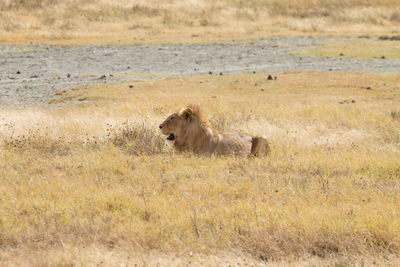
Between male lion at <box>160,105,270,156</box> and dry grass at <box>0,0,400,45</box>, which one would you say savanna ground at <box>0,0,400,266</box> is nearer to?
male lion at <box>160,105,270,156</box>

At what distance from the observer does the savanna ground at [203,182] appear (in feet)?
20.4

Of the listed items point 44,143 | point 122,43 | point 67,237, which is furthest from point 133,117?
point 122,43

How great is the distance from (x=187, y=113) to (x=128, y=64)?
19910 millimetres

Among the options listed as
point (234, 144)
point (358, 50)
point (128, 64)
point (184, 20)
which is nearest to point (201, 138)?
point (234, 144)

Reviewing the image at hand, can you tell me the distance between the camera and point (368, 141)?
13.2 m

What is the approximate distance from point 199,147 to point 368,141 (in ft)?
16.2

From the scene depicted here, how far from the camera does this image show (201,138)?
32.6ft

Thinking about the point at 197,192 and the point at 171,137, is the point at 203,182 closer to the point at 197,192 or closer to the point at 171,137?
the point at 197,192

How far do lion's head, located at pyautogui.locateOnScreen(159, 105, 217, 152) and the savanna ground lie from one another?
0.28 meters

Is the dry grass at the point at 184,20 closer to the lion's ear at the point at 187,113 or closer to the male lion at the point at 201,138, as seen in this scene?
the male lion at the point at 201,138

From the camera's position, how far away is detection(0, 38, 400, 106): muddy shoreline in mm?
22672

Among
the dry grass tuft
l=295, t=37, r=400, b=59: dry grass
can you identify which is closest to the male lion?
the dry grass tuft

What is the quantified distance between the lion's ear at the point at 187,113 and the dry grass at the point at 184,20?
2987 cm

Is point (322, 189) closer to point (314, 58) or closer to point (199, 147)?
point (199, 147)
